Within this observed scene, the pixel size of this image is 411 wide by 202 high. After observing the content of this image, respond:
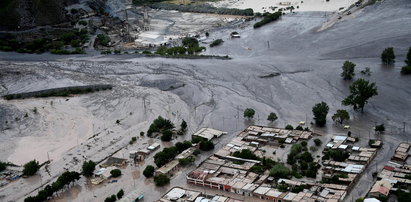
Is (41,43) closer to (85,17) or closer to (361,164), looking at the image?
(85,17)

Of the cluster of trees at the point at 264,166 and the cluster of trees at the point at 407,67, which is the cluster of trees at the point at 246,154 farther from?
the cluster of trees at the point at 407,67

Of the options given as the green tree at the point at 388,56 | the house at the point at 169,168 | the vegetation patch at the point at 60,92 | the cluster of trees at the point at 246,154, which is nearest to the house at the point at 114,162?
the house at the point at 169,168

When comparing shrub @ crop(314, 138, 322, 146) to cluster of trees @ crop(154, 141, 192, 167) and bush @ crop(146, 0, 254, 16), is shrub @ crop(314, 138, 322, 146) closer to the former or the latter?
cluster of trees @ crop(154, 141, 192, 167)

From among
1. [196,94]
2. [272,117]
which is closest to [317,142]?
[272,117]

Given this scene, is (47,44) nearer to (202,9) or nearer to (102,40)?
(102,40)

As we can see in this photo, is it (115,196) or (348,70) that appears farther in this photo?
(348,70)

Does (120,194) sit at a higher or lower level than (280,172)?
lower

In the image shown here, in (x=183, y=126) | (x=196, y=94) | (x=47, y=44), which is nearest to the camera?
(x=183, y=126)
